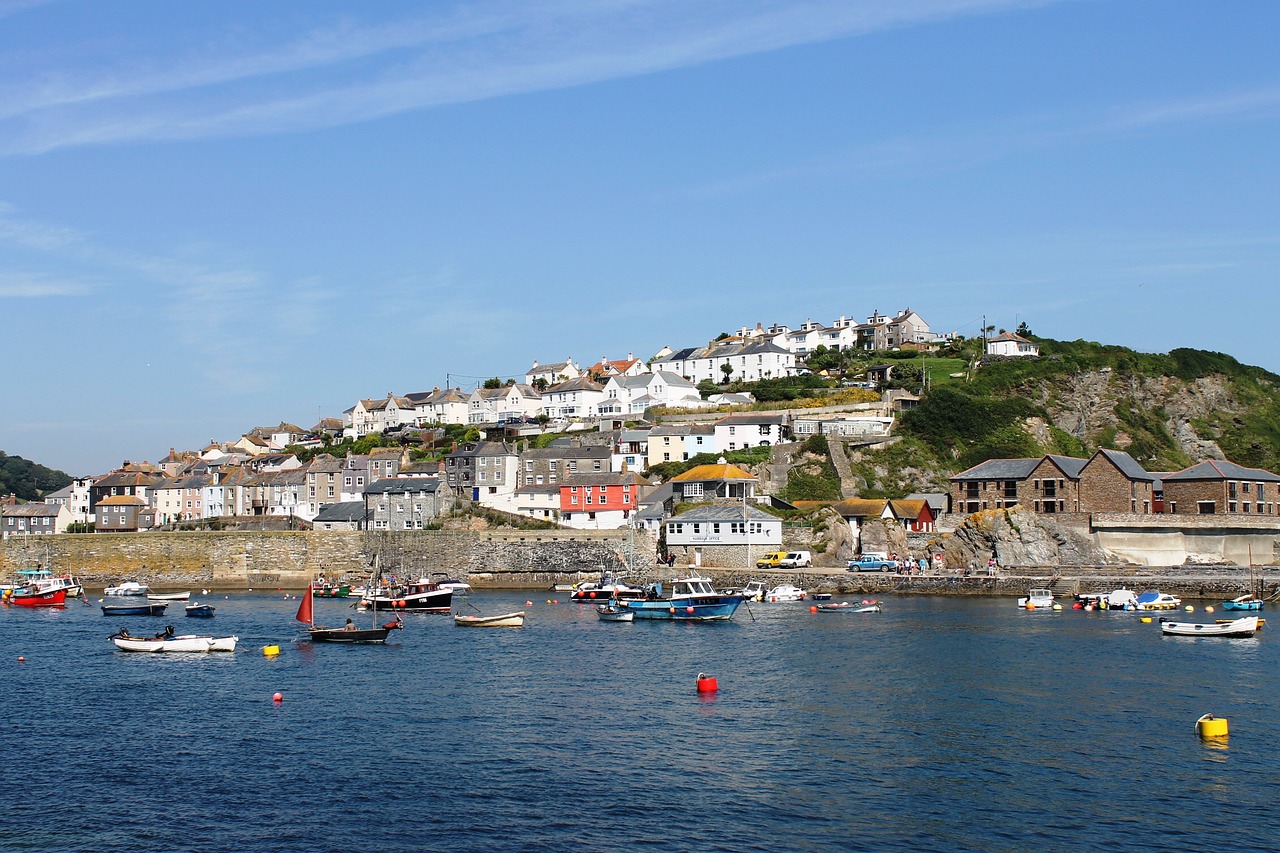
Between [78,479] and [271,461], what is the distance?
2349 centimetres

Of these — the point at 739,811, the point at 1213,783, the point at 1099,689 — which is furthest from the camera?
the point at 1099,689

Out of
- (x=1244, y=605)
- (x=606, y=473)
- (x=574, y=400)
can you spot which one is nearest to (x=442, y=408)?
(x=574, y=400)

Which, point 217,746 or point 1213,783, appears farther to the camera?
point 217,746

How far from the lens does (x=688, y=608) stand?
198ft

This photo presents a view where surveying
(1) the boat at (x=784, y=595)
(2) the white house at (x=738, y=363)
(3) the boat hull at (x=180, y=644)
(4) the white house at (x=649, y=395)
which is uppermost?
(2) the white house at (x=738, y=363)

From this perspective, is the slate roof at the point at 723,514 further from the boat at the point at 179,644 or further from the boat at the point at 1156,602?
the boat at the point at 179,644

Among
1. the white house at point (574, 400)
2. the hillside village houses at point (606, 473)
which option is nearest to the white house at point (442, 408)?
the hillside village houses at point (606, 473)

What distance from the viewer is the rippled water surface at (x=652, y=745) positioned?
24.3 metres

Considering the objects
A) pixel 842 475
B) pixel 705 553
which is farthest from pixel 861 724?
pixel 842 475

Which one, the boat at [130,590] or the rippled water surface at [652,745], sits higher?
the boat at [130,590]

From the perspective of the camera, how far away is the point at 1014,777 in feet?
91.8

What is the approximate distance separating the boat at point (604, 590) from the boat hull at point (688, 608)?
460 centimetres

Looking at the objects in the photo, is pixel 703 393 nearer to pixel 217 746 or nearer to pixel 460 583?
pixel 460 583

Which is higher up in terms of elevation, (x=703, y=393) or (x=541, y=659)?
(x=703, y=393)
